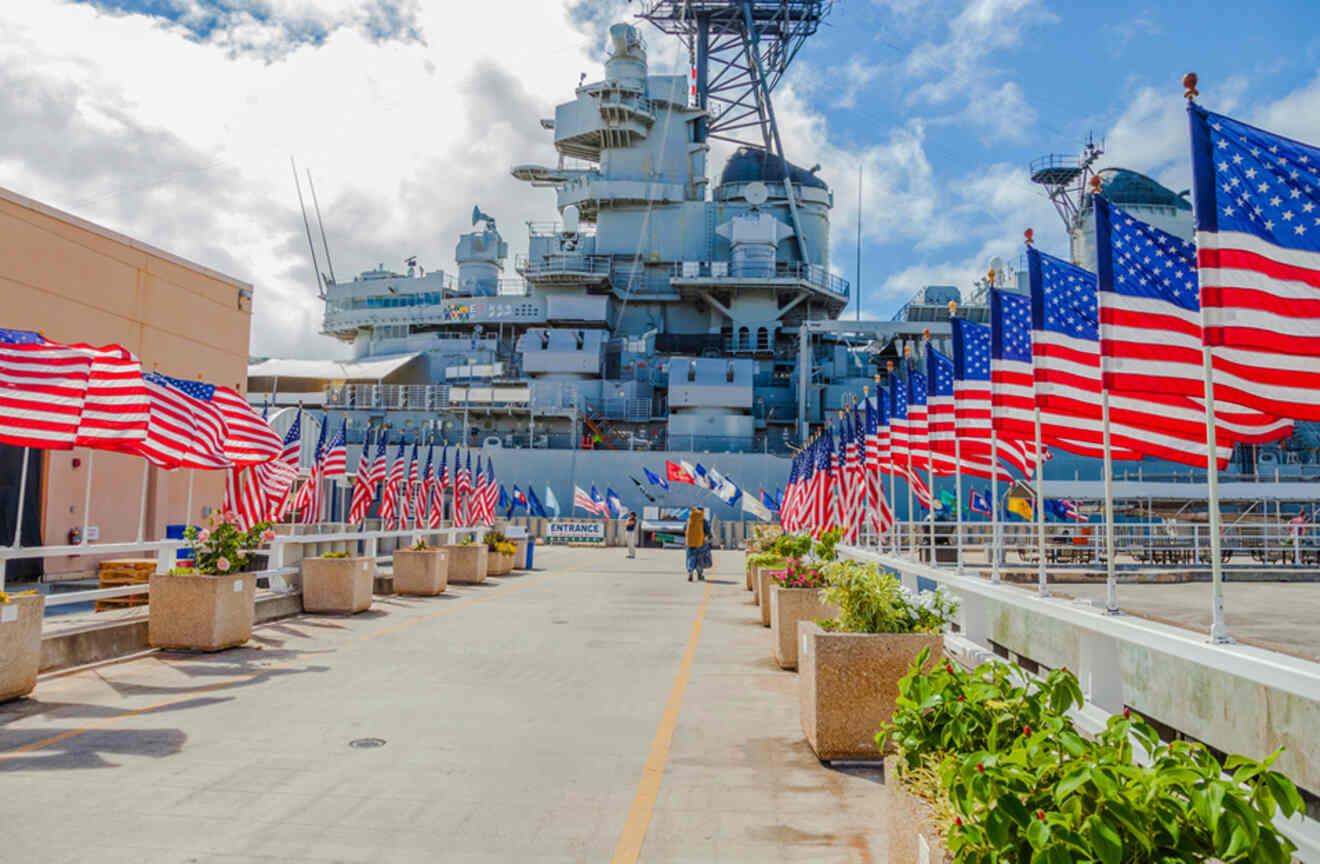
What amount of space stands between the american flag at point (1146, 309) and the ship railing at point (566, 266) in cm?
4244

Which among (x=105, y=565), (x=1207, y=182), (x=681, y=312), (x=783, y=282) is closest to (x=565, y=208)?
(x=681, y=312)

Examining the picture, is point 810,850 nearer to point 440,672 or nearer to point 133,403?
point 440,672

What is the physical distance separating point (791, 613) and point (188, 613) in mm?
6908

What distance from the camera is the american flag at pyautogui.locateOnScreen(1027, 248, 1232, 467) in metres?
7.29

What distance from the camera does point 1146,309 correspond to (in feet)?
20.5

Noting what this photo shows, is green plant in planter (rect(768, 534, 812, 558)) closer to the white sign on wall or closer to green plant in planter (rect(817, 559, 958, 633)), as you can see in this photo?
green plant in planter (rect(817, 559, 958, 633))

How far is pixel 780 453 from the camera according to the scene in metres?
46.0

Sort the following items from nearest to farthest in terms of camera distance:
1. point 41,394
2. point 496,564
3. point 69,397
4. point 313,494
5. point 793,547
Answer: point 41,394, point 69,397, point 793,547, point 496,564, point 313,494

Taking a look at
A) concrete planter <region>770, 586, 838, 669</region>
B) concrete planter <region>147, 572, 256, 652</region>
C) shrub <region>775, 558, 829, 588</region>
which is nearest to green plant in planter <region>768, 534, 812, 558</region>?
shrub <region>775, 558, 829, 588</region>

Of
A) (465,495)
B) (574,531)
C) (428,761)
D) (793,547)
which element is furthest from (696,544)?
(574,531)

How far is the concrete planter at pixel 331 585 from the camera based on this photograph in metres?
13.9

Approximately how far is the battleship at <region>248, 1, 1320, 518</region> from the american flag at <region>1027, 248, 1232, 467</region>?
34.1 metres

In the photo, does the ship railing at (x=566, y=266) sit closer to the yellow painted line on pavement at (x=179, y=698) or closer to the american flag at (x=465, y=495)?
the american flag at (x=465, y=495)

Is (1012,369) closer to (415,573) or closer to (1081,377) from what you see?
(1081,377)
